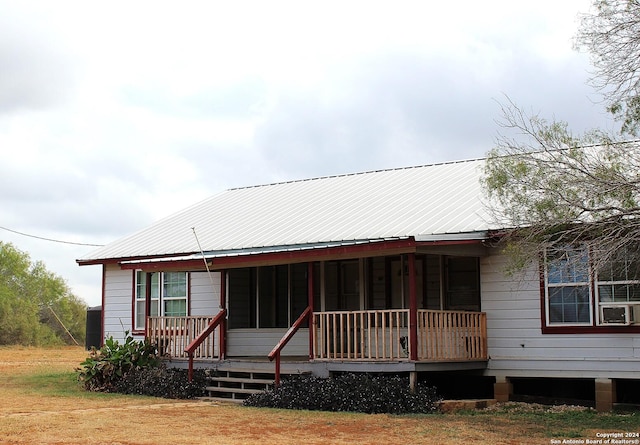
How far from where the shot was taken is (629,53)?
12555 millimetres

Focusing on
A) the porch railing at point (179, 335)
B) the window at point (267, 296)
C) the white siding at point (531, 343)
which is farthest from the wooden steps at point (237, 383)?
the white siding at point (531, 343)

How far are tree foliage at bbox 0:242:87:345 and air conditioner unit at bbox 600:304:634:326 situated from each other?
35.9 meters

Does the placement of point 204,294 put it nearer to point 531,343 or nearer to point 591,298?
point 531,343

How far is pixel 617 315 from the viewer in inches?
631

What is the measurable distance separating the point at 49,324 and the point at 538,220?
150 ft

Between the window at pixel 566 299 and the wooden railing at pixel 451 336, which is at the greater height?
the window at pixel 566 299

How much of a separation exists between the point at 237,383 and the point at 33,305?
34.5 metres

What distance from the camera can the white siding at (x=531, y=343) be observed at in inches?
631

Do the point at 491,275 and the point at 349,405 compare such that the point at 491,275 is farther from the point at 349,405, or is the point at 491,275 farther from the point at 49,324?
the point at 49,324

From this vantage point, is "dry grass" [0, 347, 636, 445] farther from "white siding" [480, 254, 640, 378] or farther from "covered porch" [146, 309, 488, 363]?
"white siding" [480, 254, 640, 378]

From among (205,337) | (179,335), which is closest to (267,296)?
(179,335)

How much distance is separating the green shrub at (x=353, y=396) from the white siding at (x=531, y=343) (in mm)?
2032

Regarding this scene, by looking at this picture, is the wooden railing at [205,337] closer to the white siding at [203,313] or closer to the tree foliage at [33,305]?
the white siding at [203,313]

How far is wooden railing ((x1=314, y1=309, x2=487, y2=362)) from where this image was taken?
16.3 metres
